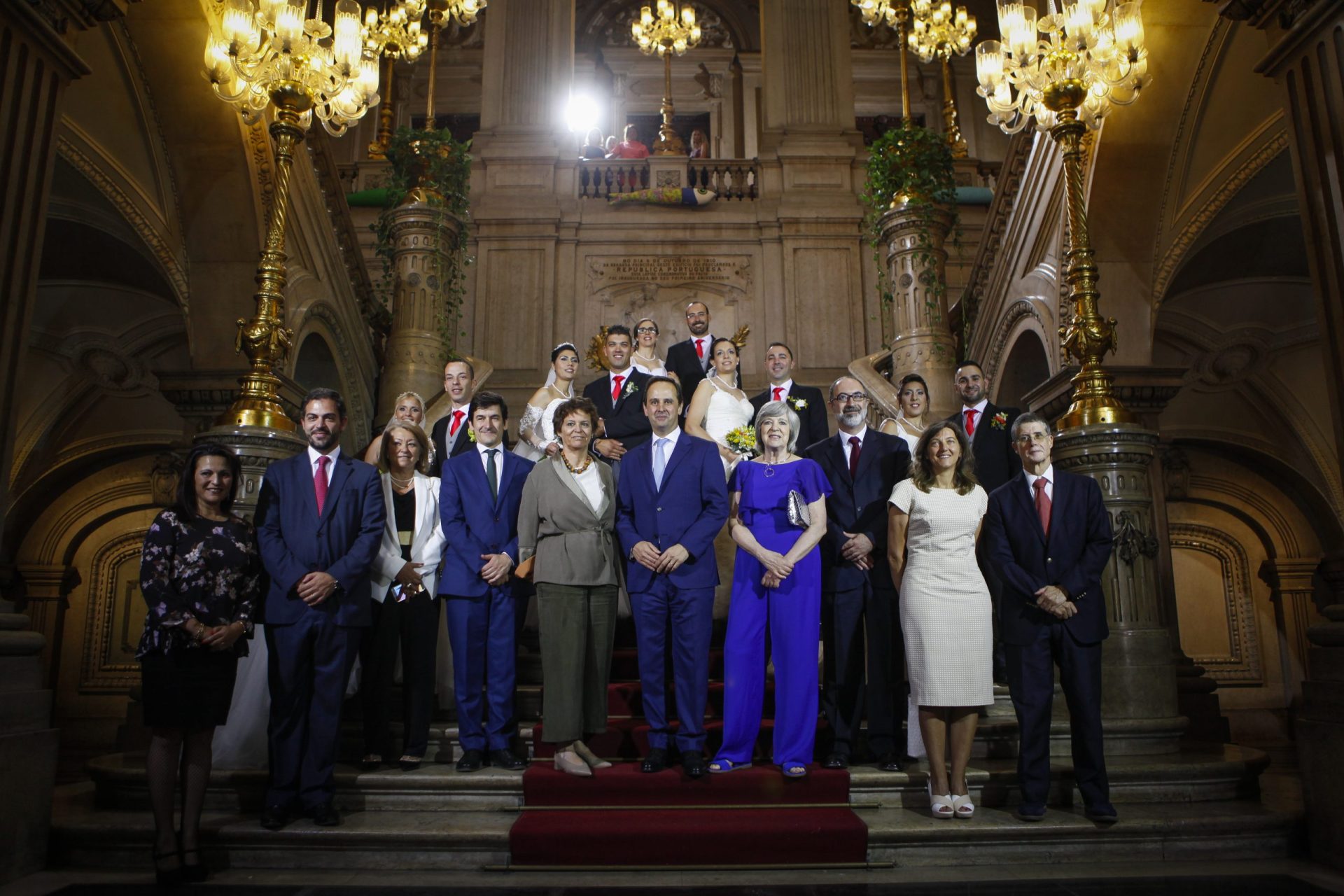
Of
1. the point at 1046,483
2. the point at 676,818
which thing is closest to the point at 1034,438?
the point at 1046,483

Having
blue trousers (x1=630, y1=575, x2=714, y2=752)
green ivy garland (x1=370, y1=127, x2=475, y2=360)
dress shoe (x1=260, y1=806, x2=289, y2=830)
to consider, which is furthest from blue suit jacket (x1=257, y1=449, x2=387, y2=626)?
green ivy garland (x1=370, y1=127, x2=475, y2=360)

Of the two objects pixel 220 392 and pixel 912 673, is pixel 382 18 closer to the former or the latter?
pixel 220 392

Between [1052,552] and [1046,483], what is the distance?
0.32 metres

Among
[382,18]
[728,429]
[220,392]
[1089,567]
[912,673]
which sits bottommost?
[912,673]

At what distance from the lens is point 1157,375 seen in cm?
761

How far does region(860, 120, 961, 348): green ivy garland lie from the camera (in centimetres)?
891

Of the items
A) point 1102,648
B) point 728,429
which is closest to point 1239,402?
point 1102,648

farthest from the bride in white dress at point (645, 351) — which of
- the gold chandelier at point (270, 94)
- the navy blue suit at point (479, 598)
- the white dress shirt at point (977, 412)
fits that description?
the gold chandelier at point (270, 94)

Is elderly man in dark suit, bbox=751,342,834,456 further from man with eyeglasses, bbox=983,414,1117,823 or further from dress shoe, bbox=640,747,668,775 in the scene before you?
dress shoe, bbox=640,747,668,775

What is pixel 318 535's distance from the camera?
13.8ft

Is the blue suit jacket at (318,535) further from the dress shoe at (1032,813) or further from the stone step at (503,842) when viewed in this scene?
the dress shoe at (1032,813)

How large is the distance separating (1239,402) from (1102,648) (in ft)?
21.5

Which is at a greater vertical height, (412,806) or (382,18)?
(382,18)

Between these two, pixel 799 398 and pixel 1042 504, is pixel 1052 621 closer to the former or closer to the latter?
pixel 1042 504
